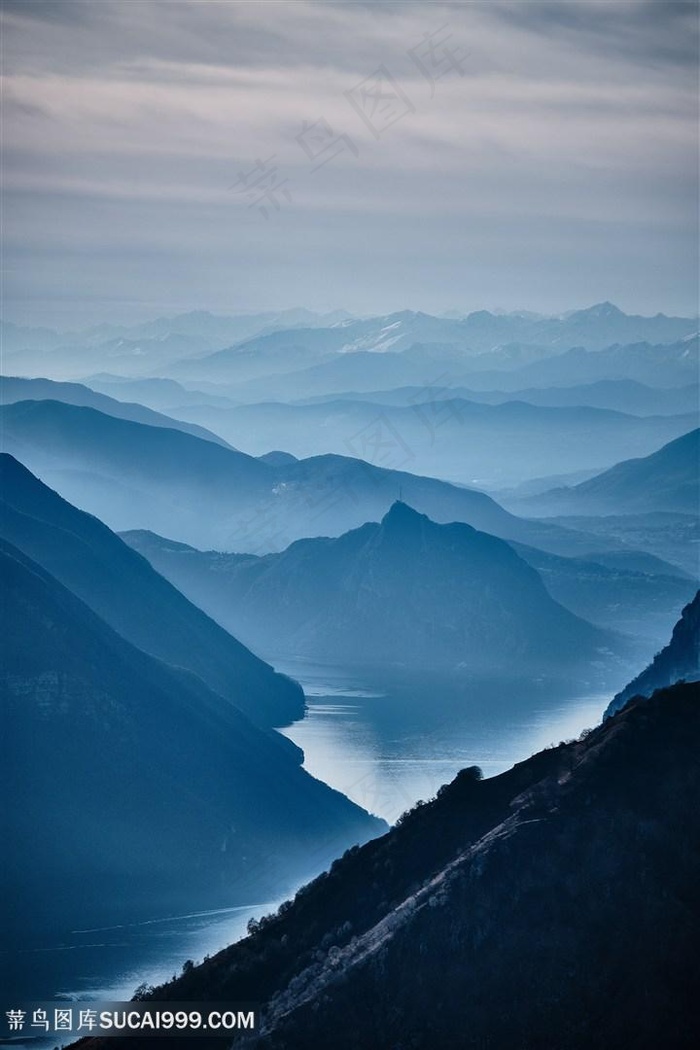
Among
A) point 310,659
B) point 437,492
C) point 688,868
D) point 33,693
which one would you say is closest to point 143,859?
point 33,693

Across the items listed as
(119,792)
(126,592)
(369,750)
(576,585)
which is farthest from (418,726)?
(576,585)

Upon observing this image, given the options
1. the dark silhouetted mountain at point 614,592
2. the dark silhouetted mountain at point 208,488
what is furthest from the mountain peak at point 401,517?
the dark silhouetted mountain at point 208,488

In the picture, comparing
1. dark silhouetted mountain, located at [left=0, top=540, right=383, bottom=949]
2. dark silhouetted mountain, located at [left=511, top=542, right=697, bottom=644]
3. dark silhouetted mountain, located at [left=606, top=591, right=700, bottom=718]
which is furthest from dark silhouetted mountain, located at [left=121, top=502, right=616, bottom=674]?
dark silhouetted mountain, located at [left=0, top=540, right=383, bottom=949]

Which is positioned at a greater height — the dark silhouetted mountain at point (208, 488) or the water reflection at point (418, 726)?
the dark silhouetted mountain at point (208, 488)

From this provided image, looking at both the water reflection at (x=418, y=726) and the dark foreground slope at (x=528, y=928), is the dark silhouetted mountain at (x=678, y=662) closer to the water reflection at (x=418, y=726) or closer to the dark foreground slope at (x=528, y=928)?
the water reflection at (x=418, y=726)

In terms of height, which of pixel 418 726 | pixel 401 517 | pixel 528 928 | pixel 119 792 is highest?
pixel 401 517

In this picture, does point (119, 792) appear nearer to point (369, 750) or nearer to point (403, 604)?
point (369, 750)
